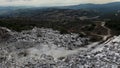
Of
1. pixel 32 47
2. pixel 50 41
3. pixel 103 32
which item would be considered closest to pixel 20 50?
pixel 32 47

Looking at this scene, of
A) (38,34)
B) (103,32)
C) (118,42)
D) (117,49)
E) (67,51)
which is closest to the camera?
(117,49)

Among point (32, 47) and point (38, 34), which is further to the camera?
point (38, 34)

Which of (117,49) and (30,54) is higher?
(117,49)

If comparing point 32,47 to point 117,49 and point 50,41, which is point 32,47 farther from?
point 117,49

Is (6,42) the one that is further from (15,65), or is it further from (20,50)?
(15,65)

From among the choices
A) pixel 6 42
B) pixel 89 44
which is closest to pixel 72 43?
pixel 89 44

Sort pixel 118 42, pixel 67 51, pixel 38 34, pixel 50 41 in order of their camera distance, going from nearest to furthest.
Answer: pixel 118 42, pixel 67 51, pixel 50 41, pixel 38 34
